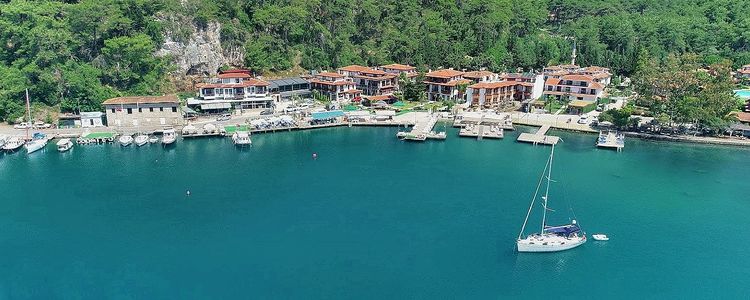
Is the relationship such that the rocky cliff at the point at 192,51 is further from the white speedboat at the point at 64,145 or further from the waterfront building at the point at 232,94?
the white speedboat at the point at 64,145

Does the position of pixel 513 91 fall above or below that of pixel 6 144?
above

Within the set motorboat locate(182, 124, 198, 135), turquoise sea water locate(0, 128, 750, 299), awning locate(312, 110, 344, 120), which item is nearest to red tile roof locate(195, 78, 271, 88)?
awning locate(312, 110, 344, 120)

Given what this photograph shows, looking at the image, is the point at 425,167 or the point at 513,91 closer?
the point at 425,167

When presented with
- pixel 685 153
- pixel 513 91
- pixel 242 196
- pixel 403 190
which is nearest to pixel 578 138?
pixel 685 153

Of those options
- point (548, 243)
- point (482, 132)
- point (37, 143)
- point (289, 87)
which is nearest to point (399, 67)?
point (289, 87)

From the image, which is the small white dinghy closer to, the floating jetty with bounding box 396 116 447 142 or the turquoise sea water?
the turquoise sea water

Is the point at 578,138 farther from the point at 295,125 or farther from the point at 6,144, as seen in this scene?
the point at 6,144

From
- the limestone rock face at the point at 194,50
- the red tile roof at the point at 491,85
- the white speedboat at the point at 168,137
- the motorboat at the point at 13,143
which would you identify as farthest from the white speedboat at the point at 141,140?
the red tile roof at the point at 491,85
